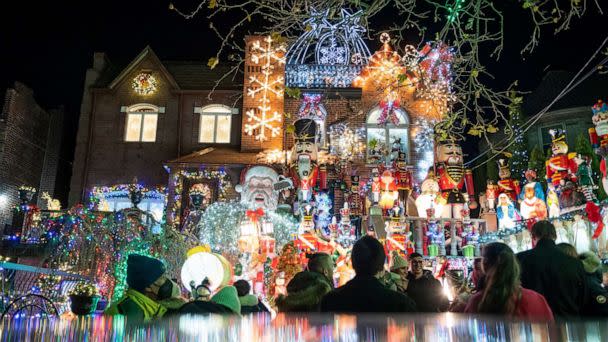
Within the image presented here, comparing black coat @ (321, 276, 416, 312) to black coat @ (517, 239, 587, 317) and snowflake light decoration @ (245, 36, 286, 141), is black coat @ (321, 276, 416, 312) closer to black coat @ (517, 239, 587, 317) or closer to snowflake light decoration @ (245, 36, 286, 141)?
black coat @ (517, 239, 587, 317)

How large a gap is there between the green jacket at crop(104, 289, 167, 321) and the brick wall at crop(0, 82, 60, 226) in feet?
62.0

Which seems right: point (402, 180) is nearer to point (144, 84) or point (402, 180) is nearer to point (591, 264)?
point (591, 264)

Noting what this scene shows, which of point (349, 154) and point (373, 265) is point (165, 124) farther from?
point (373, 265)

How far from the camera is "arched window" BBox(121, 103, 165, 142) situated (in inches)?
795

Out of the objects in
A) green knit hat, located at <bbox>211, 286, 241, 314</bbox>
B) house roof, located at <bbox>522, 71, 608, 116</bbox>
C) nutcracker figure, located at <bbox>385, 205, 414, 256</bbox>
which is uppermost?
house roof, located at <bbox>522, 71, 608, 116</bbox>

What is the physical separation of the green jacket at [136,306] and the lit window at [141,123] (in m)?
16.7

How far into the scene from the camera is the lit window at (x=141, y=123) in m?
20.2

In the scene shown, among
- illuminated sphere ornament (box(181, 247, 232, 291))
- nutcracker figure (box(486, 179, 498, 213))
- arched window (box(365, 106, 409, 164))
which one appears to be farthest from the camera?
arched window (box(365, 106, 409, 164))

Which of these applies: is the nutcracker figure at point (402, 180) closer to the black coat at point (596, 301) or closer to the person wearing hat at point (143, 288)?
the black coat at point (596, 301)

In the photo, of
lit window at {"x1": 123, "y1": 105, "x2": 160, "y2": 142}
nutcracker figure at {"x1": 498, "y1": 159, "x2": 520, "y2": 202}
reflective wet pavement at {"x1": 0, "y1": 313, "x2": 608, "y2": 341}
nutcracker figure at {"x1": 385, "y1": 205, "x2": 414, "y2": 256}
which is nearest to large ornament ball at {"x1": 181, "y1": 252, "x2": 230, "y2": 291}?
reflective wet pavement at {"x1": 0, "y1": 313, "x2": 608, "y2": 341}

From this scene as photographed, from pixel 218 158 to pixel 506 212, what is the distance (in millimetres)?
10589

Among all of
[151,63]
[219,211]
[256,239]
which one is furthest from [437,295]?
[151,63]

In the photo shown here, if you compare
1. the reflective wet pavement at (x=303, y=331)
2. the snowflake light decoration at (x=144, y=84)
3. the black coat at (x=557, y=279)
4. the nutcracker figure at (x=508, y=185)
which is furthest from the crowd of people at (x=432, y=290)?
the snowflake light decoration at (x=144, y=84)

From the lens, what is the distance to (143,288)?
445 cm
